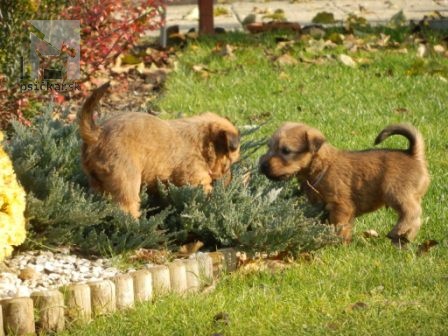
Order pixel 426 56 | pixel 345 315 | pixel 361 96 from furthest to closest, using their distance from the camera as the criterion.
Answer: pixel 426 56 → pixel 361 96 → pixel 345 315

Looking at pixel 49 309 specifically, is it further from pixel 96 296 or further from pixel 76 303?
pixel 96 296

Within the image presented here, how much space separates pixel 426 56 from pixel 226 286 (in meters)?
6.79

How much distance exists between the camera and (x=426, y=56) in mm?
12539

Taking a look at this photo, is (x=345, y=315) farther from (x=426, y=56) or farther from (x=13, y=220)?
(x=426, y=56)

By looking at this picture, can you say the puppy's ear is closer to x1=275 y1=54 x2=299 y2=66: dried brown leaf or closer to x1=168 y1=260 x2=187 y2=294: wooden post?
x1=168 y1=260 x2=187 y2=294: wooden post

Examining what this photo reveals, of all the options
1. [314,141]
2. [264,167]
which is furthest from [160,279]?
[314,141]

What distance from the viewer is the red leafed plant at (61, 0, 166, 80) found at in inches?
388

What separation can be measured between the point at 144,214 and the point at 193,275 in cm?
66

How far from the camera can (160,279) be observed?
617 centimetres

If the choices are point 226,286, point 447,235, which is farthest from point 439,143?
point 226,286

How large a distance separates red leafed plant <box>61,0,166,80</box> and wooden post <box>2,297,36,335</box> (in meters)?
4.50

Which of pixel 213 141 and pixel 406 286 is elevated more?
pixel 213 141

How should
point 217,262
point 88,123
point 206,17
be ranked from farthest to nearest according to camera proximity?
point 206,17, point 88,123, point 217,262

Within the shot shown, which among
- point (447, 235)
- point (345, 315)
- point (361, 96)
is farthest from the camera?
point (361, 96)
